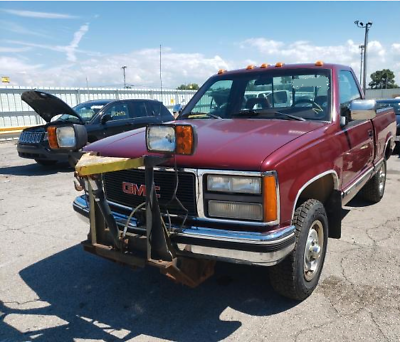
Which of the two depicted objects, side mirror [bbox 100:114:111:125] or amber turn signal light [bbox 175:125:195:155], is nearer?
amber turn signal light [bbox 175:125:195:155]

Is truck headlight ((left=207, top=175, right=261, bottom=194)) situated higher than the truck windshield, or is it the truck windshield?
the truck windshield

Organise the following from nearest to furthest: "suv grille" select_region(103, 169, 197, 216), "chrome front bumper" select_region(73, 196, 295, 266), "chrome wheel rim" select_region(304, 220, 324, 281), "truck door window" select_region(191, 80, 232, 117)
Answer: "chrome front bumper" select_region(73, 196, 295, 266) < "suv grille" select_region(103, 169, 197, 216) < "chrome wheel rim" select_region(304, 220, 324, 281) < "truck door window" select_region(191, 80, 232, 117)

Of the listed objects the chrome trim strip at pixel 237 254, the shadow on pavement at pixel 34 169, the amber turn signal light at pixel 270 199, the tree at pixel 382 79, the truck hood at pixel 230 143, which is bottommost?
the shadow on pavement at pixel 34 169

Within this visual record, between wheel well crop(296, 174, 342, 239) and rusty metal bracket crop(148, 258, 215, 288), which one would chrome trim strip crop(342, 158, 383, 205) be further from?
rusty metal bracket crop(148, 258, 215, 288)

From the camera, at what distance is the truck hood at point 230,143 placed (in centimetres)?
260

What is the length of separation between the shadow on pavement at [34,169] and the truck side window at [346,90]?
713cm

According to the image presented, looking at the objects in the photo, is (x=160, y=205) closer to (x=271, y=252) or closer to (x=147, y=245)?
(x=147, y=245)

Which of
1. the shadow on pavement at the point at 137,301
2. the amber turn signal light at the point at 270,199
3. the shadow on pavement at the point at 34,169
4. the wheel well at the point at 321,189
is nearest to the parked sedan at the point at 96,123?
the shadow on pavement at the point at 34,169

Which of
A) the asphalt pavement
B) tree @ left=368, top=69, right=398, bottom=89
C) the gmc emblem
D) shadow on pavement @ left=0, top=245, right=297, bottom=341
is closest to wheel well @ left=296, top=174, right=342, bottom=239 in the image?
the asphalt pavement

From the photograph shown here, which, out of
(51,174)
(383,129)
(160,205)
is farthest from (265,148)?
(51,174)

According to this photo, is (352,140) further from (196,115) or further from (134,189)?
(134,189)

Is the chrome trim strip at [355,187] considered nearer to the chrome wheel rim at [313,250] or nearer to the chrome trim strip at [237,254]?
the chrome wheel rim at [313,250]

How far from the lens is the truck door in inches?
148

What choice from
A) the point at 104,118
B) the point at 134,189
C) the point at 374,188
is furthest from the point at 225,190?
the point at 104,118
